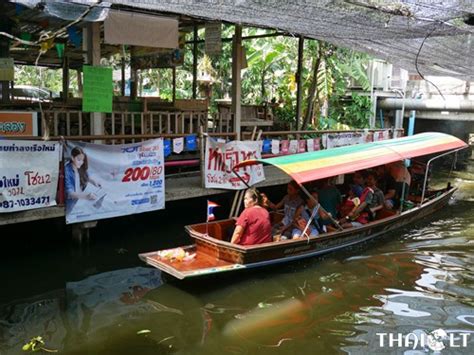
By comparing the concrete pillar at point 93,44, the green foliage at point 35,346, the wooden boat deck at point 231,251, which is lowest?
the green foliage at point 35,346

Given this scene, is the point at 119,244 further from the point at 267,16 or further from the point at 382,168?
the point at 382,168

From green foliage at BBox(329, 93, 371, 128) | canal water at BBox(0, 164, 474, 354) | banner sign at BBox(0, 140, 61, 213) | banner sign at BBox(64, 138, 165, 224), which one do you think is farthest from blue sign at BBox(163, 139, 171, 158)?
green foliage at BBox(329, 93, 371, 128)

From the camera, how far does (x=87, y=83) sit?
8359 mm

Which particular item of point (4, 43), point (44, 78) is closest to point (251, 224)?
point (4, 43)

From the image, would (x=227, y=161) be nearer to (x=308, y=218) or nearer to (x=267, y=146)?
(x=267, y=146)

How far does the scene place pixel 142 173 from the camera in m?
8.77

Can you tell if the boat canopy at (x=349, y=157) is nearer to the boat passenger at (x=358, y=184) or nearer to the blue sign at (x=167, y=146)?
the boat passenger at (x=358, y=184)

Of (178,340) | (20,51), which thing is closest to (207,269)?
(178,340)

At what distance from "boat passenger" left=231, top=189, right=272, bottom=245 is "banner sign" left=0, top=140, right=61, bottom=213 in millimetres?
3042

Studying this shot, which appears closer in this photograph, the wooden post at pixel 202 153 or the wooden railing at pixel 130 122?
the wooden railing at pixel 130 122

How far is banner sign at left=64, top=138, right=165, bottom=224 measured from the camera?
26.0 ft

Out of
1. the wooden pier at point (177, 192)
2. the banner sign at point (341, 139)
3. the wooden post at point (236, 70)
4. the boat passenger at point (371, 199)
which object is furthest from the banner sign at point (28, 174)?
the banner sign at point (341, 139)

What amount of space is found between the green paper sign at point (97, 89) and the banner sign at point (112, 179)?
779 mm

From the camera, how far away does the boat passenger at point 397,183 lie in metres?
11.0
